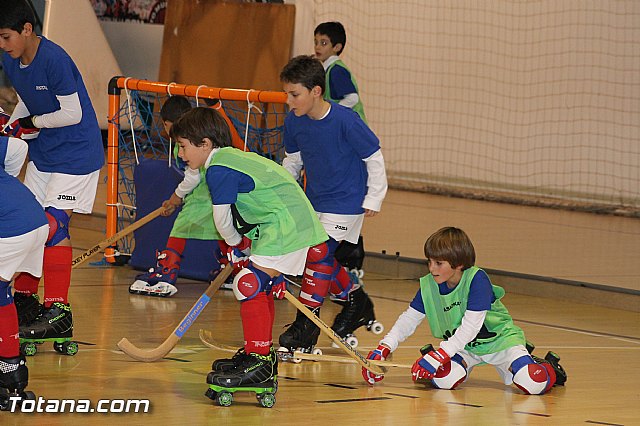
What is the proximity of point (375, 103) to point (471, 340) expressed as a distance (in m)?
8.14

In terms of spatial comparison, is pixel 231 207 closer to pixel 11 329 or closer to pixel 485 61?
pixel 11 329

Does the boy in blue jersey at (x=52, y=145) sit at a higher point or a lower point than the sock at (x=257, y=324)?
higher

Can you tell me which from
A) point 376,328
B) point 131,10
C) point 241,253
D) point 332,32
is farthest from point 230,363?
point 131,10

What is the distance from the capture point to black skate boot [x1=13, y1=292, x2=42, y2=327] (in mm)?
5086

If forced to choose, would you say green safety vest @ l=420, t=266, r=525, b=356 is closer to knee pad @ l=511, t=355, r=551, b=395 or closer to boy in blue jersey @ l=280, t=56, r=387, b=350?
knee pad @ l=511, t=355, r=551, b=395

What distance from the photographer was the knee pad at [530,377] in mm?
4730

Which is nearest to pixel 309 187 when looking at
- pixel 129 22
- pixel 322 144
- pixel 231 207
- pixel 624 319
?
pixel 322 144

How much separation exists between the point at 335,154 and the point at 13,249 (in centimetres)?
172

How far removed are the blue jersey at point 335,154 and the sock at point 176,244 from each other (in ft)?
5.14

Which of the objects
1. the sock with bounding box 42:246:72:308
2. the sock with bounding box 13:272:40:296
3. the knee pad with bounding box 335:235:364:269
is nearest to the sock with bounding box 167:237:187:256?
the knee pad with bounding box 335:235:364:269

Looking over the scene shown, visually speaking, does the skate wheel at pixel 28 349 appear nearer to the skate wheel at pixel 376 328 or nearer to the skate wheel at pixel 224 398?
the skate wheel at pixel 224 398

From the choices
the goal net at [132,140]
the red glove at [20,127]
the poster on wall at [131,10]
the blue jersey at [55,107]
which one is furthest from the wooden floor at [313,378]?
the poster on wall at [131,10]

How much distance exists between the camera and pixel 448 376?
4.74m

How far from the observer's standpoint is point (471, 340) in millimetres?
4738
